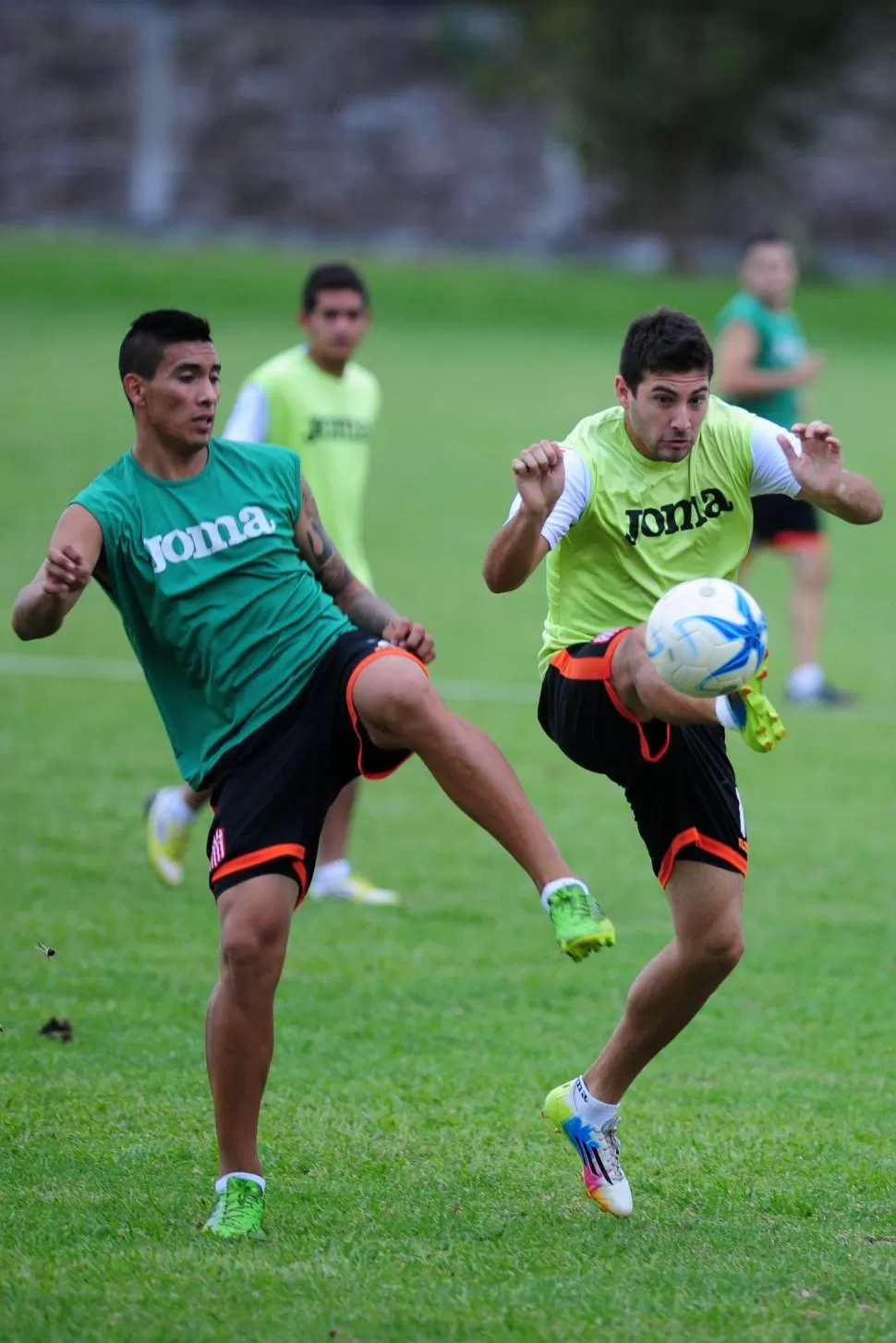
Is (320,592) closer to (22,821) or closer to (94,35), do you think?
(22,821)

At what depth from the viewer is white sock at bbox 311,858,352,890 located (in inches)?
359

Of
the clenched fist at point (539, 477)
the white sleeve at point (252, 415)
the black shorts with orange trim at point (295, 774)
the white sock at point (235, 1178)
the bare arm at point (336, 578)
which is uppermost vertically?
the white sleeve at point (252, 415)

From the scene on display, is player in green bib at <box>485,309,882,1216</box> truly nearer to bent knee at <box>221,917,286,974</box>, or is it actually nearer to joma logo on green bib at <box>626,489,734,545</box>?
joma logo on green bib at <box>626,489,734,545</box>

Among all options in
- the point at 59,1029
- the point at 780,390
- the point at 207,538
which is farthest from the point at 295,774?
the point at 780,390

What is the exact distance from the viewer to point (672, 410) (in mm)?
5395

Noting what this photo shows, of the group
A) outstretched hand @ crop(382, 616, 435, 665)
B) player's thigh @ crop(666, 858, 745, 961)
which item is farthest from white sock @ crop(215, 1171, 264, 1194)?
outstretched hand @ crop(382, 616, 435, 665)

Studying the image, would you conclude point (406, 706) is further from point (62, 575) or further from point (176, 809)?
point (176, 809)

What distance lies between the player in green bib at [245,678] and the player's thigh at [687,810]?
408 mm

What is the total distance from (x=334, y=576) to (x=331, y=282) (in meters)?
3.58

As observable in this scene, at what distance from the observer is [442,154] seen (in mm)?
52844

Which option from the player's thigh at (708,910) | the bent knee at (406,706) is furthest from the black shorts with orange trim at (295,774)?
the player's thigh at (708,910)

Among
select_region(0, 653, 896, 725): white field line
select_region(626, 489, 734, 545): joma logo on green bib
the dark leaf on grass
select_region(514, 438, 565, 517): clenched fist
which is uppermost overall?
select_region(514, 438, 565, 517): clenched fist

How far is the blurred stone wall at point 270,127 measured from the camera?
52.4 meters

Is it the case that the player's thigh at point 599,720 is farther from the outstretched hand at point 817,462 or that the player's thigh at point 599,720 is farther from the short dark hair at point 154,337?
the short dark hair at point 154,337
